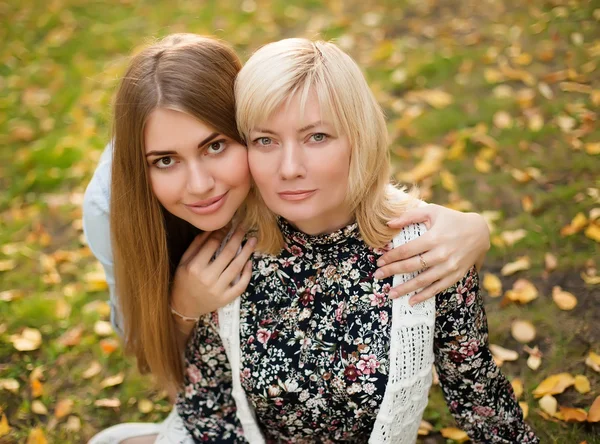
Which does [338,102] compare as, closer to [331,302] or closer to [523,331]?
[331,302]

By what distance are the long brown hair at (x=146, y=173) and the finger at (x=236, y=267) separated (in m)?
0.25

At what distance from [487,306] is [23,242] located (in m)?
2.71

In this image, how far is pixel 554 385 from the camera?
2521mm

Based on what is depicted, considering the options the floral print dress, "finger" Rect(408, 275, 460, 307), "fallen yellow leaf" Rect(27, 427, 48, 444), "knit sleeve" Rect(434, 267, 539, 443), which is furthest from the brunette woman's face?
"fallen yellow leaf" Rect(27, 427, 48, 444)

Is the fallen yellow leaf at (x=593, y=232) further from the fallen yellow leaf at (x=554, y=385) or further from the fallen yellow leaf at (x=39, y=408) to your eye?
the fallen yellow leaf at (x=39, y=408)

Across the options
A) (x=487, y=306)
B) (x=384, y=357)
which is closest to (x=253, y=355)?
(x=384, y=357)

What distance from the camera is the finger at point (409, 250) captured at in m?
1.90

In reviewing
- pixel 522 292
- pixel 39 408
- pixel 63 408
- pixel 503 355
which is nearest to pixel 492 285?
pixel 522 292

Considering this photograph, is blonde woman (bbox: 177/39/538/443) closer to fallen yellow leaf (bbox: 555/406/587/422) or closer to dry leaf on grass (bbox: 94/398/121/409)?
fallen yellow leaf (bbox: 555/406/587/422)

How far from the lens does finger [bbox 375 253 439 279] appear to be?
1.88 m

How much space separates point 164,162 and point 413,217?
0.79 m

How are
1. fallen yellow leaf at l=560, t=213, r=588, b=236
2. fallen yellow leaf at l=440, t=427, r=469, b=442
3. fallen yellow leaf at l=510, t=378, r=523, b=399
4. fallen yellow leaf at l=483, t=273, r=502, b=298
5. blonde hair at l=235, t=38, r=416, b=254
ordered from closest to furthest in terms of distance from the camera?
blonde hair at l=235, t=38, r=416, b=254 → fallen yellow leaf at l=440, t=427, r=469, b=442 → fallen yellow leaf at l=510, t=378, r=523, b=399 → fallen yellow leaf at l=483, t=273, r=502, b=298 → fallen yellow leaf at l=560, t=213, r=588, b=236

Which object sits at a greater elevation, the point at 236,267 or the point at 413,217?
the point at 413,217

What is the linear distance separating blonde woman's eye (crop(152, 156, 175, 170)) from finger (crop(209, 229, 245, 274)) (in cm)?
36
